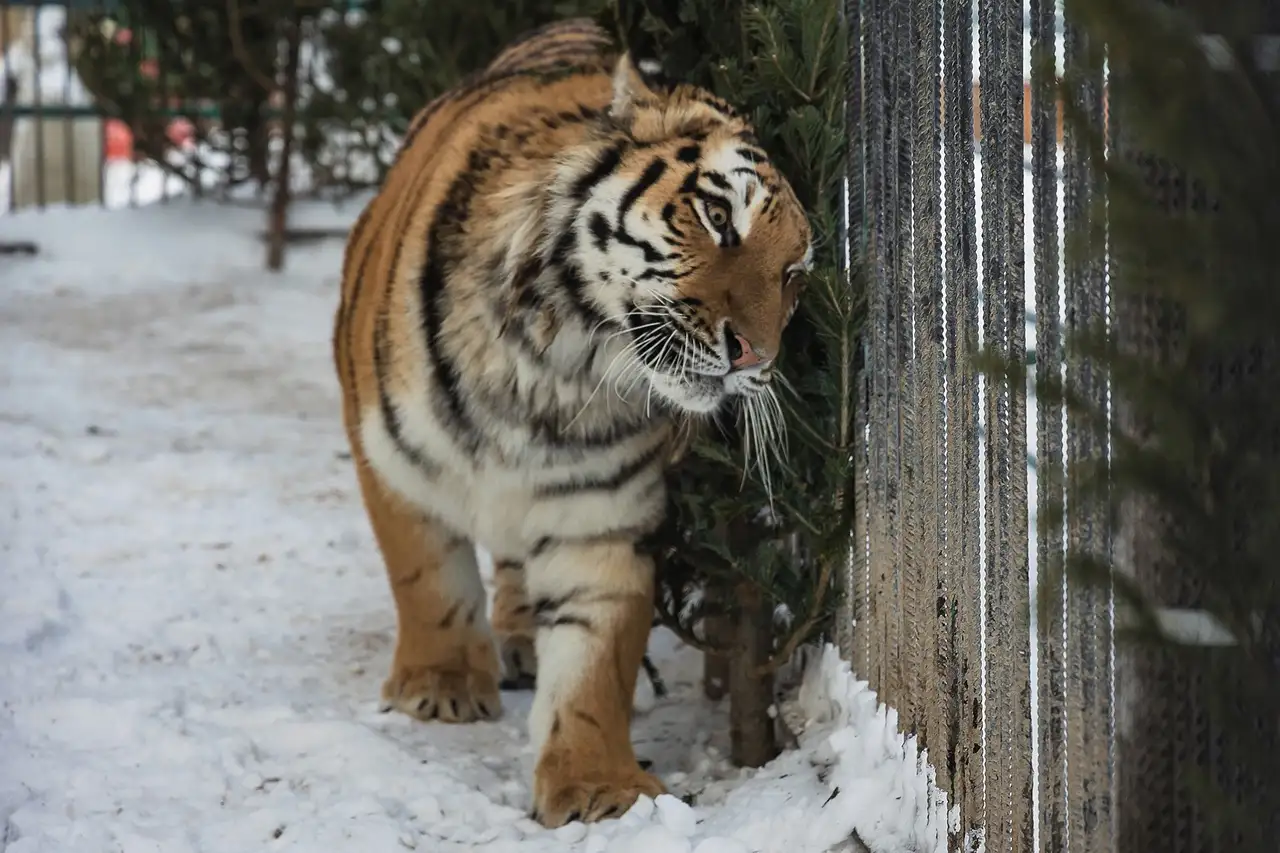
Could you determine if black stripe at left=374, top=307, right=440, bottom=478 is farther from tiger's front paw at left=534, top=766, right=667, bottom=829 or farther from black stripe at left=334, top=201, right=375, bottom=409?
tiger's front paw at left=534, top=766, right=667, bottom=829

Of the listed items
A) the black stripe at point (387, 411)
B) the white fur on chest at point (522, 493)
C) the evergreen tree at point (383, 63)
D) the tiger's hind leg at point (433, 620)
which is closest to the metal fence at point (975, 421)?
the white fur on chest at point (522, 493)

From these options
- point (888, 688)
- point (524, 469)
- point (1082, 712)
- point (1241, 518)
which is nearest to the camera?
point (1241, 518)

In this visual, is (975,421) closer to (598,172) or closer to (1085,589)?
(1085,589)

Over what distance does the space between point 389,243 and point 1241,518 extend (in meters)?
→ 2.18

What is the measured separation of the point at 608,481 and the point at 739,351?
44cm

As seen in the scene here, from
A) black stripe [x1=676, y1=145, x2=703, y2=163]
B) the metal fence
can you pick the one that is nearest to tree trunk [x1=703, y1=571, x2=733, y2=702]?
the metal fence

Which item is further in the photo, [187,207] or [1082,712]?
[187,207]

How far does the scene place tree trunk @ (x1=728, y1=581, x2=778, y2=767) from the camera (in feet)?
9.64

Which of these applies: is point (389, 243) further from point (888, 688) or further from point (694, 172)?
point (888, 688)

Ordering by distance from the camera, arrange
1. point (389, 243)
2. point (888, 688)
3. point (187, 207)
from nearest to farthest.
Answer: point (888, 688), point (389, 243), point (187, 207)

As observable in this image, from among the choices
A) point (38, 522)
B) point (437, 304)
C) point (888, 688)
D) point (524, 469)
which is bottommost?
point (38, 522)

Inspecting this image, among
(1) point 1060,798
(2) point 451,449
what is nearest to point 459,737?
(2) point 451,449

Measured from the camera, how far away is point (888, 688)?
8.23ft

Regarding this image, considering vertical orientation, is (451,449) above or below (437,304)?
below
